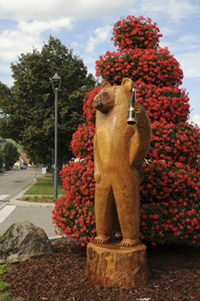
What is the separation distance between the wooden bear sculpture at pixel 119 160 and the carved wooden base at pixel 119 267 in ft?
0.52

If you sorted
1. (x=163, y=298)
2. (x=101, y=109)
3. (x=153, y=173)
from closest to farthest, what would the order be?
(x=163, y=298) < (x=101, y=109) < (x=153, y=173)

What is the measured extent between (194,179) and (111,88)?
193 centimetres

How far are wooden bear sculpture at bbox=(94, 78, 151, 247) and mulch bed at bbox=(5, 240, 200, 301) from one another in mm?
552

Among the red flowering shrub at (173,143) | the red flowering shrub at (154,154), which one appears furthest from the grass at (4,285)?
the red flowering shrub at (173,143)

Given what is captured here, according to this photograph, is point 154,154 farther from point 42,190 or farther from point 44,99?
point 44,99

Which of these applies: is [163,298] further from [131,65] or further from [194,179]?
[131,65]

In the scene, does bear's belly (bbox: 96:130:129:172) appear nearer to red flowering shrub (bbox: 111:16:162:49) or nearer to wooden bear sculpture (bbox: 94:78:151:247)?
wooden bear sculpture (bbox: 94:78:151:247)

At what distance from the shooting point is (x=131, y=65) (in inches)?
197

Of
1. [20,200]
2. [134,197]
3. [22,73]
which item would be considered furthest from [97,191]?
[22,73]

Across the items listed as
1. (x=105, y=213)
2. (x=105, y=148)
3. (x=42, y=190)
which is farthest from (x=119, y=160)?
(x=42, y=190)

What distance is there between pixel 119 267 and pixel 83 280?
560 millimetres

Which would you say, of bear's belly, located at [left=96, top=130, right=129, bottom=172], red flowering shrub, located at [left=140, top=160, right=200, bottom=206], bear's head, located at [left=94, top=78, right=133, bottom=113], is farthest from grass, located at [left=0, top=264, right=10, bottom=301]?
bear's head, located at [left=94, top=78, right=133, bottom=113]


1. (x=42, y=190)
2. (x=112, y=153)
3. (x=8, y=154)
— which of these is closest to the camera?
(x=112, y=153)

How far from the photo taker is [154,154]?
15.2 ft
